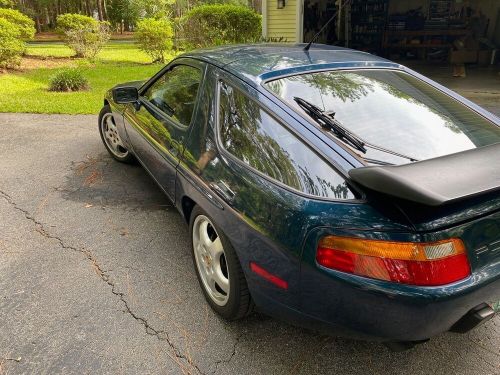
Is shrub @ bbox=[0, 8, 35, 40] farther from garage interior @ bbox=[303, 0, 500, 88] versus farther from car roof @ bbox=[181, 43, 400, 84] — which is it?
car roof @ bbox=[181, 43, 400, 84]

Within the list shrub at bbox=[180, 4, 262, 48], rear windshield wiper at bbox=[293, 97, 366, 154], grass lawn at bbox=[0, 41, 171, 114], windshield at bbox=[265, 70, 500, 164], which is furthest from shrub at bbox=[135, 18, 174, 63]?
rear windshield wiper at bbox=[293, 97, 366, 154]

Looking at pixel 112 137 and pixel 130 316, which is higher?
pixel 112 137

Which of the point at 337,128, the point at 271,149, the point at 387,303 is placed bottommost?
the point at 387,303

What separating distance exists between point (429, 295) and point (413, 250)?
18cm

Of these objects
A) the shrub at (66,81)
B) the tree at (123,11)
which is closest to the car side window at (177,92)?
the shrub at (66,81)

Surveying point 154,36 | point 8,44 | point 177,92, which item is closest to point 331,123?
point 177,92

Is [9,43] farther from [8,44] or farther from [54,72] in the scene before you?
[54,72]

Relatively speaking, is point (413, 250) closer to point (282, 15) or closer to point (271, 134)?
point (271, 134)

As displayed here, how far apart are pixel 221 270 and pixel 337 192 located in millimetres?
975

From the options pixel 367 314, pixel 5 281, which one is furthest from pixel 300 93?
pixel 5 281

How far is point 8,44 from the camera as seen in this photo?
9883 mm

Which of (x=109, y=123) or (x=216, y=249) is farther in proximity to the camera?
(x=109, y=123)

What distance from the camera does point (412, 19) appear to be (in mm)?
14961

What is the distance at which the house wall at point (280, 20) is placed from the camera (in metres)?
10.7
